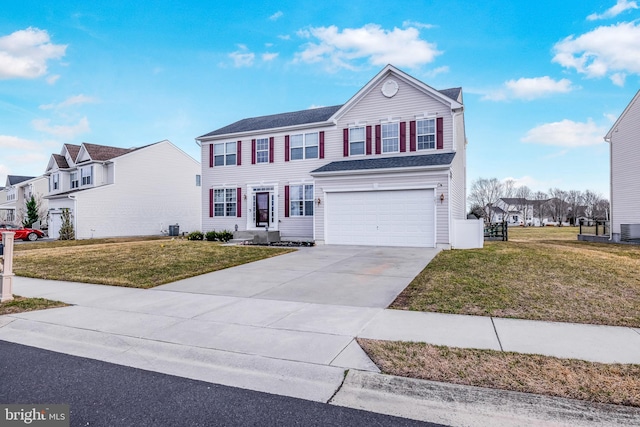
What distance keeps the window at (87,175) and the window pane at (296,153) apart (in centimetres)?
2142

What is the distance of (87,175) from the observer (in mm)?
31953

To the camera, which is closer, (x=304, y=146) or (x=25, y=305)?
(x=25, y=305)

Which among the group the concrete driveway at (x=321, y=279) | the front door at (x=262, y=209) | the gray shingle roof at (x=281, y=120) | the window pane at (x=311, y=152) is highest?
the gray shingle roof at (x=281, y=120)

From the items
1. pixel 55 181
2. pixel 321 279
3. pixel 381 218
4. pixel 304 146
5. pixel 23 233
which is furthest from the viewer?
pixel 55 181

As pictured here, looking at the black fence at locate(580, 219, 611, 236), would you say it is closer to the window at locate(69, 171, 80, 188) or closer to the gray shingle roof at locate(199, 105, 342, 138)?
the gray shingle roof at locate(199, 105, 342, 138)

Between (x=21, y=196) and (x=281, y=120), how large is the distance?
45391mm

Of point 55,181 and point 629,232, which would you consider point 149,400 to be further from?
point 55,181

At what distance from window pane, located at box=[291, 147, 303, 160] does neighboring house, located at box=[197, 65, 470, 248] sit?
4cm

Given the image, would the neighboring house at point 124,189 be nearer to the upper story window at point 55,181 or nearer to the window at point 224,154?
the upper story window at point 55,181

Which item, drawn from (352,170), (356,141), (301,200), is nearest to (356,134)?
(356,141)

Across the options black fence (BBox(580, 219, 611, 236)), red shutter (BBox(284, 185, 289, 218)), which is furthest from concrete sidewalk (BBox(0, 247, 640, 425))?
black fence (BBox(580, 219, 611, 236))

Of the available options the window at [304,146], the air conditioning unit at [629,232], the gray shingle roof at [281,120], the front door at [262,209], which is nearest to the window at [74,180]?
the gray shingle roof at [281,120]

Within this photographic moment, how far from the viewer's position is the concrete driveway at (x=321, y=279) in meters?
7.44

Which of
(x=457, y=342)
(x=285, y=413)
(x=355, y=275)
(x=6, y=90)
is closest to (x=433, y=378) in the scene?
(x=457, y=342)
